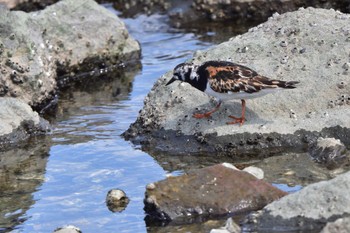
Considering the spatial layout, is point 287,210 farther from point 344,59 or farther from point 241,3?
point 241,3

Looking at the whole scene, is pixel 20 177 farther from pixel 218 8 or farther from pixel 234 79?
pixel 218 8

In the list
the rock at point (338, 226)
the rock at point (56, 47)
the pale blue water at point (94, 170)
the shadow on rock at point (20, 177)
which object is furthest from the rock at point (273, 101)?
the rock at point (338, 226)

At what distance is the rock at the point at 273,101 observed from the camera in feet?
36.8

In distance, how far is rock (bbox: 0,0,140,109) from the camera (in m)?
14.1

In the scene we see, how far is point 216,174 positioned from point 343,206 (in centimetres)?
152

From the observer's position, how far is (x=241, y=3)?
1945cm

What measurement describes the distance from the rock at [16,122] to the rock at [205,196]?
3659 millimetres

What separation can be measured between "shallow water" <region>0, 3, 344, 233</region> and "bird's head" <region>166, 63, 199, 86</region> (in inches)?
40.8

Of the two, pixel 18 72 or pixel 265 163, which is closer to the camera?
pixel 265 163

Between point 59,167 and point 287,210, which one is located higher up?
point 287,210

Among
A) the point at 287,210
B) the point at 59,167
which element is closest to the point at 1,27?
the point at 59,167

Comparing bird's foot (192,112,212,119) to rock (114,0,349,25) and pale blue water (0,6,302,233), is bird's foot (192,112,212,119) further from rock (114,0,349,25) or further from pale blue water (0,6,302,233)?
rock (114,0,349,25)

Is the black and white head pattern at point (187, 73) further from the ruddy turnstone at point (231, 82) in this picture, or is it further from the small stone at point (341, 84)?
the small stone at point (341, 84)

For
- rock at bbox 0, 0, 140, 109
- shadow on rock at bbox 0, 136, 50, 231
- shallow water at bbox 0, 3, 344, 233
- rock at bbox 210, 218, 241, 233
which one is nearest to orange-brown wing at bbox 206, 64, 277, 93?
shallow water at bbox 0, 3, 344, 233
